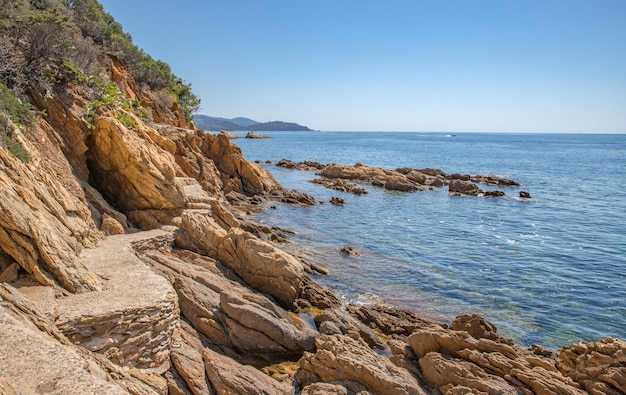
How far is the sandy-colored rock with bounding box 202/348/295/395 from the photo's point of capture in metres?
10.3

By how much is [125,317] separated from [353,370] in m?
6.02

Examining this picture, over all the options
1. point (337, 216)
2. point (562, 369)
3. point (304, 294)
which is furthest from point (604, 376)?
point (337, 216)

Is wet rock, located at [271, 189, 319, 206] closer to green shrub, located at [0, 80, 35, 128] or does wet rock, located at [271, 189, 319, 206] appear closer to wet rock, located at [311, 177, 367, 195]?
wet rock, located at [311, 177, 367, 195]

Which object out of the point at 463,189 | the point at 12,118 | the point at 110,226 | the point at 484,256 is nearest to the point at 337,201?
the point at 484,256

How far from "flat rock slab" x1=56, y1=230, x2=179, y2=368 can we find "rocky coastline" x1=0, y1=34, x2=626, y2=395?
0.03 m

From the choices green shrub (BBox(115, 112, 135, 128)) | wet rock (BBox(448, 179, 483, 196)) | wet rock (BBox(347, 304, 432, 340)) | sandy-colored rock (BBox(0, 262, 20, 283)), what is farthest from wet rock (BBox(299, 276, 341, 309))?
wet rock (BBox(448, 179, 483, 196))

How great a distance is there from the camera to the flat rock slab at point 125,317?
374 inches

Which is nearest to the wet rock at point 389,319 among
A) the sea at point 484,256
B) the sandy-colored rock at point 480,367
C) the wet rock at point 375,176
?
the sea at point 484,256

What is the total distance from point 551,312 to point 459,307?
4073 mm

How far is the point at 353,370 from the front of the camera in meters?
10.7

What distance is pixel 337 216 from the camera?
35.7 metres

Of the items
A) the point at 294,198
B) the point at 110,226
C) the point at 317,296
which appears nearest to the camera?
the point at 110,226

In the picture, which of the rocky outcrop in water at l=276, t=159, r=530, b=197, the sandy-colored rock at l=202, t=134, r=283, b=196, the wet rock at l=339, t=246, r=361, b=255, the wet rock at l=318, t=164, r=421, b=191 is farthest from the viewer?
the wet rock at l=318, t=164, r=421, b=191

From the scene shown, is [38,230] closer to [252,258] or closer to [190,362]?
[190,362]
